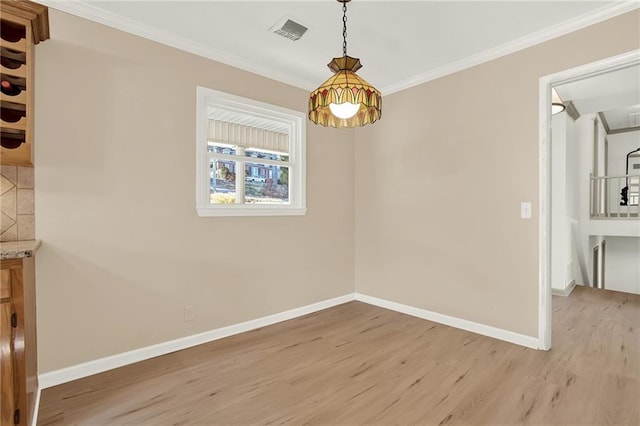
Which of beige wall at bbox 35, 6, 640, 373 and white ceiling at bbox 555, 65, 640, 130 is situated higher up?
white ceiling at bbox 555, 65, 640, 130

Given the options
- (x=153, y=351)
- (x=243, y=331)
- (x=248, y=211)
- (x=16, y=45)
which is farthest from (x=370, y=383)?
(x=16, y=45)

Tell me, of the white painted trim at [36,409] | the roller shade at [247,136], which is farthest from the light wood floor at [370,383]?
the roller shade at [247,136]

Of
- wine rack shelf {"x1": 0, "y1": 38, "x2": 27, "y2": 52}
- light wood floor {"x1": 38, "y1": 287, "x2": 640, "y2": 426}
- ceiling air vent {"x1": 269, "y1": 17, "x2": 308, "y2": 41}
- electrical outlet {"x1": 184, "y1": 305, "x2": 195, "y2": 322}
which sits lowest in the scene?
light wood floor {"x1": 38, "y1": 287, "x2": 640, "y2": 426}

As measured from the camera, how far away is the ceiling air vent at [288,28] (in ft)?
8.30

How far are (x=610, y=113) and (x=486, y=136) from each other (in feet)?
15.7

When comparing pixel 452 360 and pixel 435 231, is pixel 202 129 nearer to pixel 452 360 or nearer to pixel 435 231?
pixel 435 231

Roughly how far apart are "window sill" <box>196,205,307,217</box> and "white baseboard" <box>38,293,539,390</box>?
1086mm

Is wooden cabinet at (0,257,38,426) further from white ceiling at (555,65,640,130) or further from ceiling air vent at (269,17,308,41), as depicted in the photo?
white ceiling at (555,65,640,130)

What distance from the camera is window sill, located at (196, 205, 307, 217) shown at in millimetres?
2930

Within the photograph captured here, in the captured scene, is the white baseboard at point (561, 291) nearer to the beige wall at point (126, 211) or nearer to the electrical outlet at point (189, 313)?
the beige wall at point (126, 211)

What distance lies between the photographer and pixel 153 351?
262 cm

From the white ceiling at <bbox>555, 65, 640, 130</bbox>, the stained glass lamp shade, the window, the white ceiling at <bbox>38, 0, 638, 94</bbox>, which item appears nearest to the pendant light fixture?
the stained glass lamp shade

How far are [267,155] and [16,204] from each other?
2114 mm

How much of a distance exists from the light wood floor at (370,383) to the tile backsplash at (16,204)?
1.07 metres
